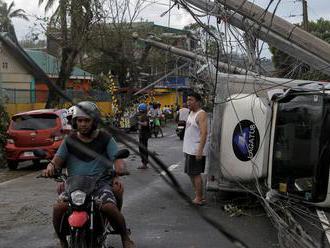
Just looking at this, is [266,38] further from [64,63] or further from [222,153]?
[64,63]

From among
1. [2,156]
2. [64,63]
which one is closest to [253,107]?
[2,156]

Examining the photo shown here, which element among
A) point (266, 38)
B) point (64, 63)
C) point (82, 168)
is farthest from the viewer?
Result: point (64, 63)

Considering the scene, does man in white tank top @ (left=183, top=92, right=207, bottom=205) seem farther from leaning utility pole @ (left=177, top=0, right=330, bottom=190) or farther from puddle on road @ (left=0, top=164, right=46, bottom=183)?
puddle on road @ (left=0, top=164, right=46, bottom=183)

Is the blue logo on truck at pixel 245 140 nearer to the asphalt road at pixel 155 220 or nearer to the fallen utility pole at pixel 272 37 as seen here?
the asphalt road at pixel 155 220

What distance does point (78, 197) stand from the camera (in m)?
→ 5.02

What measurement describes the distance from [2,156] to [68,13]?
36.9 feet

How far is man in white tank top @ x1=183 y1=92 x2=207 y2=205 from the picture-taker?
29.7 ft

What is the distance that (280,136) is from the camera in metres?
8.41

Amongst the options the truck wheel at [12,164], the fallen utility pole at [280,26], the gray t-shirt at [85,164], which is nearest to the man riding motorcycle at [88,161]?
the gray t-shirt at [85,164]

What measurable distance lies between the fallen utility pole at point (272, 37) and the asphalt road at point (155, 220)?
210cm

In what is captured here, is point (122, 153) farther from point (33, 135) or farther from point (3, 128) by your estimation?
point (3, 128)

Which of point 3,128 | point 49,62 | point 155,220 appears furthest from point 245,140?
point 49,62

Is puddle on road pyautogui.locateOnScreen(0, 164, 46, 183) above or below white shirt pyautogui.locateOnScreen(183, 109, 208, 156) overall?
below

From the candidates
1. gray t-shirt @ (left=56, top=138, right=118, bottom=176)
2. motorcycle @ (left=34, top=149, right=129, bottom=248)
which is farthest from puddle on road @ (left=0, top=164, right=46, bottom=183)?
motorcycle @ (left=34, top=149, right=129, bottom=248)
